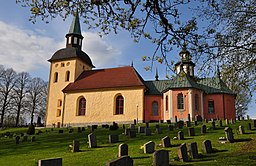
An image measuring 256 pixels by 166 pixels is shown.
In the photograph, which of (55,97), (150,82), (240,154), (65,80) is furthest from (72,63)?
(240,154)

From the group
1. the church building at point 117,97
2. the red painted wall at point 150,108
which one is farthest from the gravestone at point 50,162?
the red painted wall at point 150,108

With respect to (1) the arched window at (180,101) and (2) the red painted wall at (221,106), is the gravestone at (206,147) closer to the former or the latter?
(1) the arched window at (180,101)

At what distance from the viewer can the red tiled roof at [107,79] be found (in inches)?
1386

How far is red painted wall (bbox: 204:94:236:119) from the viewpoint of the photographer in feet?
107

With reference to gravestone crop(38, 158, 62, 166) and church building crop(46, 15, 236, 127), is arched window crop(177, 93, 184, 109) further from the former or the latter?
gravestone crop(38, 158, 62, 166)

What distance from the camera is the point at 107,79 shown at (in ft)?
122

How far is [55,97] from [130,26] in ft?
110

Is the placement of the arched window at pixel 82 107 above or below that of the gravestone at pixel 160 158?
above

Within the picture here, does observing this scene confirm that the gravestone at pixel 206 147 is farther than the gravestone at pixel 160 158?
Yes

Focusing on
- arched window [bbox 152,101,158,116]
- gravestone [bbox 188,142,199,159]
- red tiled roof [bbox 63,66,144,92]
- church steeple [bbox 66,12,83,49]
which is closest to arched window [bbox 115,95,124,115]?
red tiled roof [bbox 63,66,144,92]

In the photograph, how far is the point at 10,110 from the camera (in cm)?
4525

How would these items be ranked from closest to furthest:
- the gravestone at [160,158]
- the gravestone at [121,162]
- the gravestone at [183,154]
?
the gravestone at [121,162], the gravestone at [160,158], the gravestone at [183,154]

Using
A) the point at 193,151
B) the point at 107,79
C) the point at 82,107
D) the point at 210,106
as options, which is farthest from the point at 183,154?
the point at 82,107

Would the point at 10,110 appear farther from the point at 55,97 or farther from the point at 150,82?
the point at 150,82
